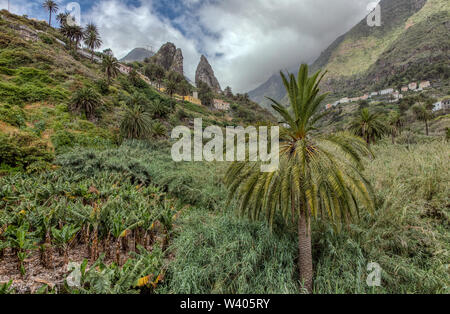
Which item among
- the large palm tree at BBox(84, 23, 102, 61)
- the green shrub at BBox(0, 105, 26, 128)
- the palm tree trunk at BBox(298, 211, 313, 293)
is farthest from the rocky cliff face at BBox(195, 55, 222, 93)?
the palm tree trunk at BBox(298, 211, 313, 293)

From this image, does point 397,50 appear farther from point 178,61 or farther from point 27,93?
point 27,93

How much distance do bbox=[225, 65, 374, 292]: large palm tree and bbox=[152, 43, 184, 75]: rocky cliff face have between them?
12239 cm

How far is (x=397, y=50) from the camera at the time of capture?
101375mm

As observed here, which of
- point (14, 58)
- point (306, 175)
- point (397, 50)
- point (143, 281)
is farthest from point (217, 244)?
point (397, 50)

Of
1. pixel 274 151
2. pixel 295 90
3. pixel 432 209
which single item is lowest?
pixel 432 209

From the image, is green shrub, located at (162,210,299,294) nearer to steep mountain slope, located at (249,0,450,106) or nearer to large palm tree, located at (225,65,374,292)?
large palm tree, located at (225,65,374,292)

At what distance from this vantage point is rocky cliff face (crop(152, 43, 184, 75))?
372 ft

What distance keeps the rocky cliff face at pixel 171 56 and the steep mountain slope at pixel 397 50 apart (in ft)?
233

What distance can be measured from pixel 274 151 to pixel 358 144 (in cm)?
177

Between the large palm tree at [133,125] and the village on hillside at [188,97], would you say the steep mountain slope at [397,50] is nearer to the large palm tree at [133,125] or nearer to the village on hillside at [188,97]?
the large palm tree at [133,125]

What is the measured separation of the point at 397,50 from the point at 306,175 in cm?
14428

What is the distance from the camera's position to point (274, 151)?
3.64 meters
